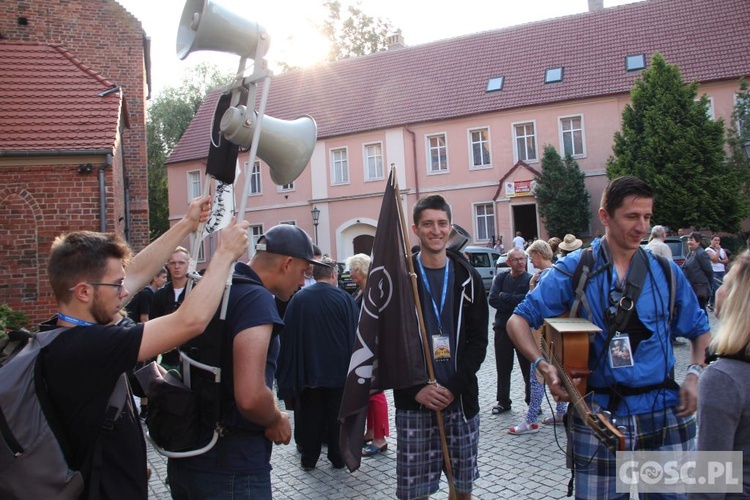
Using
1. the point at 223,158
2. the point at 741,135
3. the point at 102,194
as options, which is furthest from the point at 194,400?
the point at 741,135

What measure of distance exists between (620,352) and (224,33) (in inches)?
88.0

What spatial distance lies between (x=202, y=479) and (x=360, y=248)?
88.5 feet

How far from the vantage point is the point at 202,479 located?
256 cm

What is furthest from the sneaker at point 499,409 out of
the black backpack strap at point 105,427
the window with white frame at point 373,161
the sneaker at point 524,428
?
the window with white frame at point 373,161

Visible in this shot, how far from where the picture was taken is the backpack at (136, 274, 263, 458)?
96.3 inches

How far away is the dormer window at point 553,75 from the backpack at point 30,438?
88.1 feet

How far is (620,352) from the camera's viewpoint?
280 cm

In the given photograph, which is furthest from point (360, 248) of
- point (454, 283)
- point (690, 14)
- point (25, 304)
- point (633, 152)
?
point (454, 283)

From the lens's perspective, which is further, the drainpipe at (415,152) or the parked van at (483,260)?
the drainpipe at (415,152)

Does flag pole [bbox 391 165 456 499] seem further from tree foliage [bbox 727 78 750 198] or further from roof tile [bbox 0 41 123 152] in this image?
tree foliage [bbox 727 78 750 198]

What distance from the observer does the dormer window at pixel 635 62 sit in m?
25.1

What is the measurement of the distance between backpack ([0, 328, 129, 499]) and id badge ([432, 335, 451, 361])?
2.08m

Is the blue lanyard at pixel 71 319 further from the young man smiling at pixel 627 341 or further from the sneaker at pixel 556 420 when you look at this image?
the sneaker at pixel 556 420

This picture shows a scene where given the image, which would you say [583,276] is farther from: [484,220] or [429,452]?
[484,220]
